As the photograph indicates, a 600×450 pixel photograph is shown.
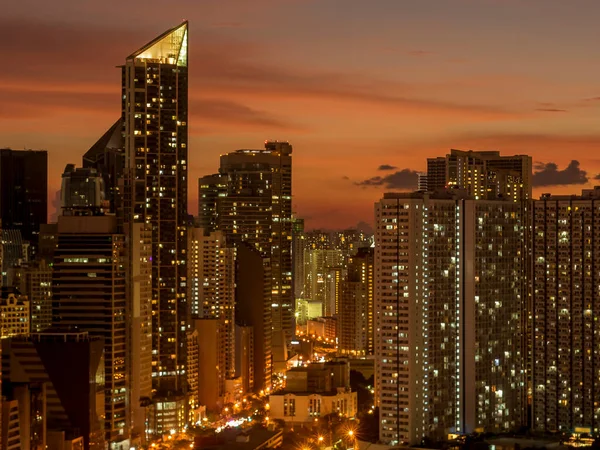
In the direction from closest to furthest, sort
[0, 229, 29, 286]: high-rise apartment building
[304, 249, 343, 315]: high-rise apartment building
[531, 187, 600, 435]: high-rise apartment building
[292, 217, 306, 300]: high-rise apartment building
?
[531, 187, 600, 435]: high-rise apartment building
[0, 229, 29, 286]: high-rise apartment building
[304, 249, 343, 315]: high-rise apartment building
[292, 217, 306, 300]: high-rise apartment building

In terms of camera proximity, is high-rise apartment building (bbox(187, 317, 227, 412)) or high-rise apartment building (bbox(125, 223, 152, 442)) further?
high-rise apartment building (bbox(187, 317, 227, 412))

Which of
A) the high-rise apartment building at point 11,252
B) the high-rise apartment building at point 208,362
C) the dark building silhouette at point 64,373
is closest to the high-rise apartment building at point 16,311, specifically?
the high-rise apartment building at point 11,252

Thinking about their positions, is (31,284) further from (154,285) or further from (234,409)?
(234,409)

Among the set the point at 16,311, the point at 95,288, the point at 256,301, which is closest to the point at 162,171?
the point at 16,311

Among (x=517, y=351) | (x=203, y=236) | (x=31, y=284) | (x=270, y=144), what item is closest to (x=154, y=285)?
Answer: (x=31, y=284)

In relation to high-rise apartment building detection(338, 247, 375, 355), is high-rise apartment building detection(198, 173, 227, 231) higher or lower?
higher

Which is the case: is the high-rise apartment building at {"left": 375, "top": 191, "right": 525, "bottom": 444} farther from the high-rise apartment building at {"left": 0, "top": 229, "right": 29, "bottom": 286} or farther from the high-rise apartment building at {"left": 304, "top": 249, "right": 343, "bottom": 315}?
the high-rise apartment building at {"left": 304, "top": 249, "right": 343, "bottom": 315}

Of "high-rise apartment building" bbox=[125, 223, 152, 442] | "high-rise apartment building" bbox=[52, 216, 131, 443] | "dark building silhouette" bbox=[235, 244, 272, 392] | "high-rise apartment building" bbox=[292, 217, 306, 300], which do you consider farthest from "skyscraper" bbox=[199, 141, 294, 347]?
"high-rise apartment building" bbox=[52, 216, 131, 443]
